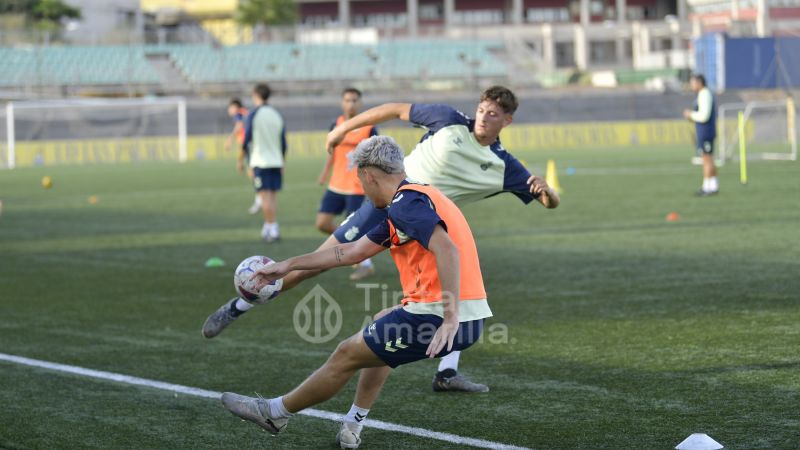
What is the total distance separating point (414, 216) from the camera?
5812 mm

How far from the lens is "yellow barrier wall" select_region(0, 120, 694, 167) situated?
4534 cm

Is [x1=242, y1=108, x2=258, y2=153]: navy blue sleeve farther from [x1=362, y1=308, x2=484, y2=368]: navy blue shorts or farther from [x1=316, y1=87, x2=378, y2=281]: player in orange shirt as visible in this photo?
[x1=362, y1=308, x2=484, y2=368]: navy blue shorts

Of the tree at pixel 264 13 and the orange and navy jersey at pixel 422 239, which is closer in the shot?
the orange and navy jersey at pixel 422 239

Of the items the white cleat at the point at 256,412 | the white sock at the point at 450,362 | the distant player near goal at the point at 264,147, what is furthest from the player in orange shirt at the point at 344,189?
the white cleat at the point at 256,412

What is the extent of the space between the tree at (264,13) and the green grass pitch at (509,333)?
61322mm

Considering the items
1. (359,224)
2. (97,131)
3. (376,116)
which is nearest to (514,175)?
(376,116)

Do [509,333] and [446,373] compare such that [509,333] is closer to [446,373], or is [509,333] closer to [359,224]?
[446,373]

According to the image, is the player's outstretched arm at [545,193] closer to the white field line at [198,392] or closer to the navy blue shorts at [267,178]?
the white field line at [198,392]

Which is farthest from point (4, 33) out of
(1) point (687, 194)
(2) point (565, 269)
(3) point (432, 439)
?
(3) point (432, 439)

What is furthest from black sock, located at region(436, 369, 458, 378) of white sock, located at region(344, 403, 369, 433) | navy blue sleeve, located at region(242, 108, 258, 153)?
navy blue sleeve, located at region(242, 108, 258, 153)

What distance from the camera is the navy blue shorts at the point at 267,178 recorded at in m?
17.7

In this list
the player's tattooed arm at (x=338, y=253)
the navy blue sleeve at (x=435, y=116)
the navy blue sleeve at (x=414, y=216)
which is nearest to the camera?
the navy blue sleeve at (x=414, y=216)

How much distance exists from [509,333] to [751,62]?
43.7 meters

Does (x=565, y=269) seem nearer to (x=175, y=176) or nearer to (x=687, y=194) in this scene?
(x=687, y=194)
